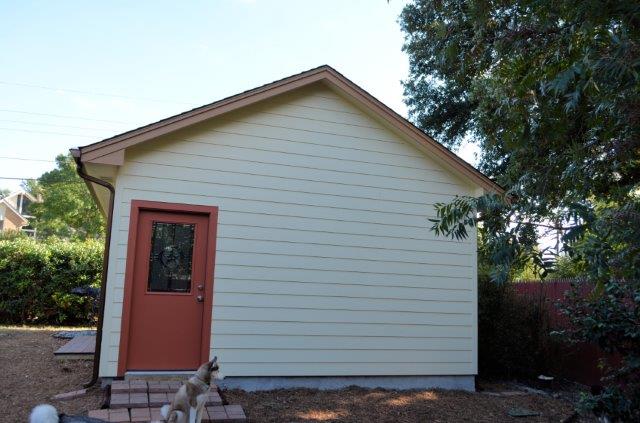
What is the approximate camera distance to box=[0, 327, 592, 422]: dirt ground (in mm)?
5672

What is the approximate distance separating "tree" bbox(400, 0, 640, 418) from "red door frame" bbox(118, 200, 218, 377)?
3.58 metres

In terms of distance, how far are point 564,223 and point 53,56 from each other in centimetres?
1812

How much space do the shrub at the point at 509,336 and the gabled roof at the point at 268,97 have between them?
200 centimetres

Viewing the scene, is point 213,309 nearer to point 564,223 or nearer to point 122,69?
point 564,223

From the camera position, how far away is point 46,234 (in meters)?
35.0

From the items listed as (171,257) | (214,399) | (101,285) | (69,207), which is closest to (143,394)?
Answer: (214,399)

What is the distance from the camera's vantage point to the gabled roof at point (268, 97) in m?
6.13

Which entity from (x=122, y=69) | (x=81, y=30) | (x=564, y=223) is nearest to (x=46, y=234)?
(x=122, y=69)

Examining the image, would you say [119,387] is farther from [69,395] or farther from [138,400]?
[69,395]

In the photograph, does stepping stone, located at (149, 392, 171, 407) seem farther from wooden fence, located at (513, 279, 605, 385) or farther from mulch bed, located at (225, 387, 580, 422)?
wooden fence, located at (513, 279, 605, 385)

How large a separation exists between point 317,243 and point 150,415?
10.2 feet

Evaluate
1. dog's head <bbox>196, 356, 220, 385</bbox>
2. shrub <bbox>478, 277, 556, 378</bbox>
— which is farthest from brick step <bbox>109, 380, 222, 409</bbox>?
shrub <bbox>478, 277, 556, 378</bbox>

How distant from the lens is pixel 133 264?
632cm

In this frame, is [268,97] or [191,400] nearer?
[191,400]
